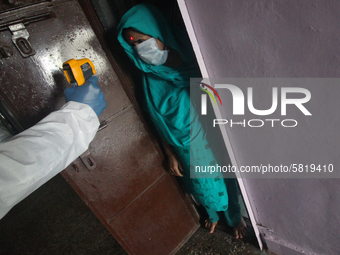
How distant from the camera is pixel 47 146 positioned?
0.83m

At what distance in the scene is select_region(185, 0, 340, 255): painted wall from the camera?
2.25 feet

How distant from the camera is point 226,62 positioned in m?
0.90

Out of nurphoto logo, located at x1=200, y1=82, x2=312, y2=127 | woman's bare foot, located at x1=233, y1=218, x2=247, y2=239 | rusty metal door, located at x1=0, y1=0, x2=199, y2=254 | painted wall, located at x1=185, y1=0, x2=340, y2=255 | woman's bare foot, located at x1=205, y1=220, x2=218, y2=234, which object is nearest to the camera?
painted wall, located at x1=185, y1=0, x2=340, y2=255

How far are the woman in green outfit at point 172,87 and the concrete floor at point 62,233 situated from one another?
464 mm

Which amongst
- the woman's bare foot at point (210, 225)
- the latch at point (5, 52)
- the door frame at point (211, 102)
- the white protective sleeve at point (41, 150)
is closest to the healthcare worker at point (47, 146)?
the white protective sleeve at point (41, 150)

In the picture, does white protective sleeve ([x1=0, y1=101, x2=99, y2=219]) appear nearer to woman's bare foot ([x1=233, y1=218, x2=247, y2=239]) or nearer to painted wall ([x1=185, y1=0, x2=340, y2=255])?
painted wall ([x1=185, y1=0, x2=340, y2=255])

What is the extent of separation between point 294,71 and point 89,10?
1050mm

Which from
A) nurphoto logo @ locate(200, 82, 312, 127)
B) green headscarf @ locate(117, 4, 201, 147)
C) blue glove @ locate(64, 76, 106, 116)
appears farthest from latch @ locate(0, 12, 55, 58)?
nurphoto logo @ locate(200, 82, 312, 127)

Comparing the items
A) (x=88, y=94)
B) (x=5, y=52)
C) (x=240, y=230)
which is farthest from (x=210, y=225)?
(x=5, y=52)

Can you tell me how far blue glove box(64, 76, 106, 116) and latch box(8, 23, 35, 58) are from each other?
230 millimetres

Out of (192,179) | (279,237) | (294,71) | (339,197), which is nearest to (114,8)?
(294,71)

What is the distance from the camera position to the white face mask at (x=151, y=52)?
3.39 feet

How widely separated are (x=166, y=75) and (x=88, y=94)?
0.42 m

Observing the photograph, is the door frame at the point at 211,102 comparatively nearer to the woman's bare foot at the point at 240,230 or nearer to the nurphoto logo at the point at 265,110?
the nurphoto logo at the point at 265,110
